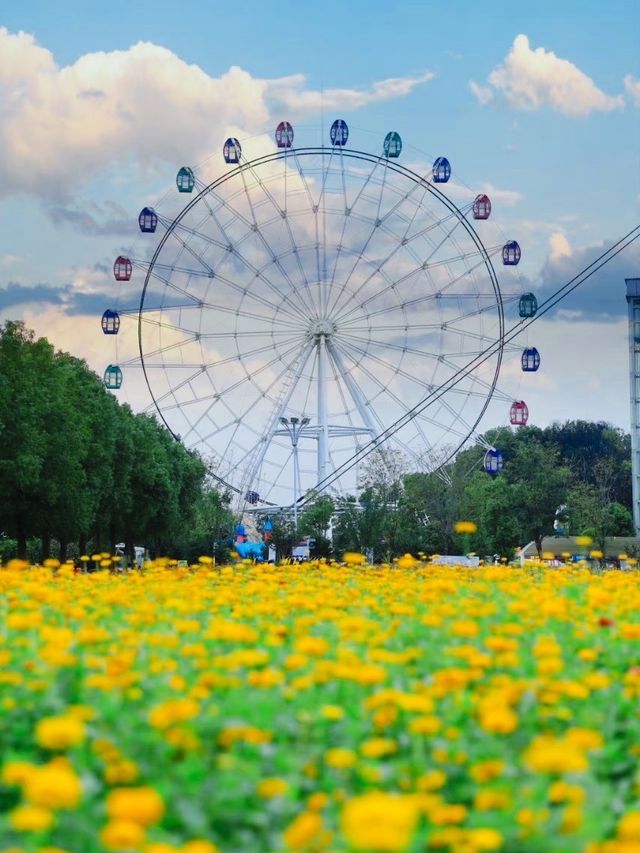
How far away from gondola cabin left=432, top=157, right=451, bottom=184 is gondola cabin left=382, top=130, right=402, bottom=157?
177 cm

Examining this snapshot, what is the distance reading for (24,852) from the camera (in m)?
4.88

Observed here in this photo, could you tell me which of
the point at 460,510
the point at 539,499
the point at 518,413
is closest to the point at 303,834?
the point at 518,413

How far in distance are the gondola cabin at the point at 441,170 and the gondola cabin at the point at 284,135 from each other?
6.38 m

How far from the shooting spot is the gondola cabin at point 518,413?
51719 millimetres

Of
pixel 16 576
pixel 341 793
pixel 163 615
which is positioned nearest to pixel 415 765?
pixel 341 793

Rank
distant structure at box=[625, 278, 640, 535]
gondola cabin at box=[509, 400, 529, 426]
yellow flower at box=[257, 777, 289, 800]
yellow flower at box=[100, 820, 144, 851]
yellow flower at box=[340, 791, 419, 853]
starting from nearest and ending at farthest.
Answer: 1. yellow flower at box=[340, 791, 419, 853]
2. yellow flower at box=[100, 820, 144, 851]
3. yellow flower at box=[257, 777, 289, 800]
4. gondola cabin at box=[509, 400, 529, 426]
5. distant structure at box=[625, 278, 640, 535]

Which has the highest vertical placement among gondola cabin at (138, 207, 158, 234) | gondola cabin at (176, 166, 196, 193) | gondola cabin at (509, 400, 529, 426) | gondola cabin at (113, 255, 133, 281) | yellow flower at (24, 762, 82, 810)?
gondola cabin at (176, 166, 196, 193)

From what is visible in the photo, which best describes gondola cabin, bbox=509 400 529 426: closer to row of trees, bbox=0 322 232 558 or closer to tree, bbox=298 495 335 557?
row of trees, bbox=0 322 232 558

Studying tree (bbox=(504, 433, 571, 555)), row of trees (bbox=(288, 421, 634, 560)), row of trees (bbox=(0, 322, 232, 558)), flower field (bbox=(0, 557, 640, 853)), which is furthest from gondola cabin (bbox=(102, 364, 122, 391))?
flower field (bbox=(0, 557, 640, 853))

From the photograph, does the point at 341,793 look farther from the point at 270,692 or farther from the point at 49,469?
the point at 49,469

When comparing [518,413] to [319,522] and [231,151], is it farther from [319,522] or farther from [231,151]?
[319,522]

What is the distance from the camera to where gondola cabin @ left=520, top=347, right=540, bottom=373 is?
5250cm

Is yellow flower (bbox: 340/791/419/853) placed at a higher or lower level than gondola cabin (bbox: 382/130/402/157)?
lower

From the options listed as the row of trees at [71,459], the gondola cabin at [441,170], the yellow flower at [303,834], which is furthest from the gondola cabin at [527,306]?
the yellow flower at [303,834]
